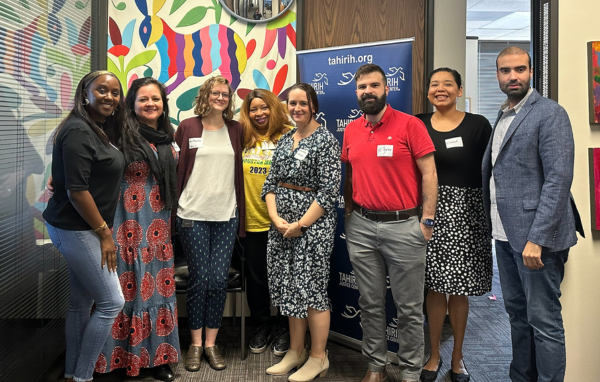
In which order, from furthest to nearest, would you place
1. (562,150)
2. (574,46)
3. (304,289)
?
1. (304,289)
2. (574,46)
3. (562,150)

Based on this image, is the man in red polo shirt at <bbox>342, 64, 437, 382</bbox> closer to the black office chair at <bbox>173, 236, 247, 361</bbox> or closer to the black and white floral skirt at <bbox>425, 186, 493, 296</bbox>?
the black and white floral skirt at <bbox>425, 186, 493, 296</bbox>

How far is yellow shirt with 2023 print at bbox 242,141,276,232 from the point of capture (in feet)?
9.12

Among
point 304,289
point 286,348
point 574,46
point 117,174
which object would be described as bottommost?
point 286,348

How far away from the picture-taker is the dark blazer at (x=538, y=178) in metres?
1.79

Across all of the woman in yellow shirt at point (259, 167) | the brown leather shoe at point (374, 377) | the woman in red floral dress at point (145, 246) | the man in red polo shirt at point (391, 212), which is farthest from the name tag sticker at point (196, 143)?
the brown leather shoe at point (374, 377)

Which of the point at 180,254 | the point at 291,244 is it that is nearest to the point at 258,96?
the point at 291,244

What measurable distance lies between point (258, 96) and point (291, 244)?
38.9 inches

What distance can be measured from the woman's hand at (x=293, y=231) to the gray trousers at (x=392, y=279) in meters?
0.27

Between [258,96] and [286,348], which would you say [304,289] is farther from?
[258,96]

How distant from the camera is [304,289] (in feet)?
7.84

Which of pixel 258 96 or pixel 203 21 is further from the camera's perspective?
pixel 203 21

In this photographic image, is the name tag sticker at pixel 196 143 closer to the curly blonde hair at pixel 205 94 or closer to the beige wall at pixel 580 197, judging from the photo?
the curly blonde hair at pixel 205 94

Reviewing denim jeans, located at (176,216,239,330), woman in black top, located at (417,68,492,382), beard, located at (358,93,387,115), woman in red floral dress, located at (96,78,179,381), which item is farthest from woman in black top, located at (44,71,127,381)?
woman in black top, located at (417,68,492,382)

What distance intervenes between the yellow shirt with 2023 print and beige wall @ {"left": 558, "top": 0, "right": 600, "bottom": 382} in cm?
165
